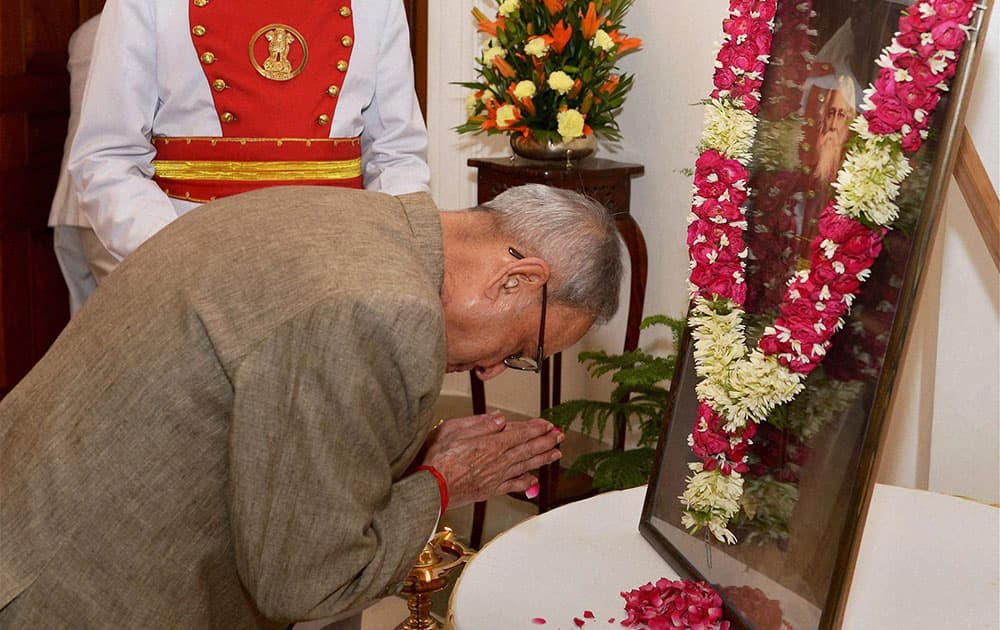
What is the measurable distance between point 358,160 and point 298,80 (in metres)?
0.23

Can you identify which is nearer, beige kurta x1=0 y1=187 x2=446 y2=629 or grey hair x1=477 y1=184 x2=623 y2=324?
beige kurta x1=0 y1=187 x2=446 y2=629

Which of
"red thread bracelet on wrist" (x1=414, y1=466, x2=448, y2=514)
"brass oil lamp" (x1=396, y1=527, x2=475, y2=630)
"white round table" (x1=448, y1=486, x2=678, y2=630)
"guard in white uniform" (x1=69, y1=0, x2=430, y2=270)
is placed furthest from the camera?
"guard in white uniform" (x1=69, y1=0, x2=430, y2=270)

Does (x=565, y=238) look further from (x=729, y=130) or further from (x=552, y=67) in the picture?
(x=552, y=67)

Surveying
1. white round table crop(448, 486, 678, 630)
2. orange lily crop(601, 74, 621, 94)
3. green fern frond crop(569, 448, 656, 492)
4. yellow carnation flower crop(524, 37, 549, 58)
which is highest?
yellow carnation flower crop(524, 37, 549, 58)

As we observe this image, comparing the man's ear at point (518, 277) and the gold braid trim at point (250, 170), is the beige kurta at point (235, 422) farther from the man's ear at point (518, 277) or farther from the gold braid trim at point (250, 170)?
the gold braid trim at point (250, 170)

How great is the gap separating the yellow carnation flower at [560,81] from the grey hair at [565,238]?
1.76m

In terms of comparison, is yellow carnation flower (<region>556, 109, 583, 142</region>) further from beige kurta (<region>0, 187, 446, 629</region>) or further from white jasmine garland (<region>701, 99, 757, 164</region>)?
beige kurta (<region>0, 187, 446, 629</region>)

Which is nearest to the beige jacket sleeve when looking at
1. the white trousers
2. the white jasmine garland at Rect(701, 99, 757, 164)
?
the white jasmine garland at Rect(701, 99, 757, 164)

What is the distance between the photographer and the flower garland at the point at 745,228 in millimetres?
1245

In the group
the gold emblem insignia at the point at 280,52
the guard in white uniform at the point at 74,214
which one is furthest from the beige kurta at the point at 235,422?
the guard in white uniform at the point at 74,214

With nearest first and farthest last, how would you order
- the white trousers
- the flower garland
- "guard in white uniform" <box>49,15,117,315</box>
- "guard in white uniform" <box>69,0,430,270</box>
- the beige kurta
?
1. the flower garland
2. the beige kurta
3. "guard in white uniform" <box>69,0,430,270</box>
4. "guard in white uniform" <box>49,15,117,315</box>
5. the white trousers

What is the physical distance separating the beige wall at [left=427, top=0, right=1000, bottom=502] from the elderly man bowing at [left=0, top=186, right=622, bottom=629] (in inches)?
21.5

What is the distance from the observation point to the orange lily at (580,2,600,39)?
3398mm

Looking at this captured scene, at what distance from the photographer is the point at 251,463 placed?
1.38m
